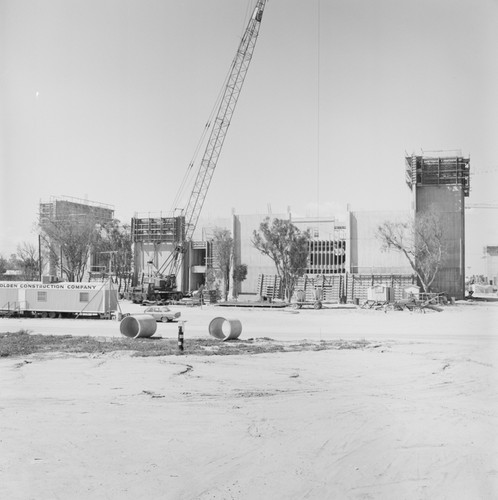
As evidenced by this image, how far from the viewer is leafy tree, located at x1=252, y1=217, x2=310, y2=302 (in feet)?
191

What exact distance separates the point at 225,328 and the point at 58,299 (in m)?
17.9

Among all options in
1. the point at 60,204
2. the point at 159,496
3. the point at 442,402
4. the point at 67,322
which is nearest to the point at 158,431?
the point at 159,496

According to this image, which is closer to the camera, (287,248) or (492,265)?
(287,248)

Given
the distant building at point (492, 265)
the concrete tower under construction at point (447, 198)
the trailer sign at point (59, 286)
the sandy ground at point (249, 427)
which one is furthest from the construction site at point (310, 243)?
the distant building at point (492, 265)

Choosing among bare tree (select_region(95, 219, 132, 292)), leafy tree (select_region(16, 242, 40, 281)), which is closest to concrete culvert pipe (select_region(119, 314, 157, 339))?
bare tree (select_region(95, 219, 132, 292))

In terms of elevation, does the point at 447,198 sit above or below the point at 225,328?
above

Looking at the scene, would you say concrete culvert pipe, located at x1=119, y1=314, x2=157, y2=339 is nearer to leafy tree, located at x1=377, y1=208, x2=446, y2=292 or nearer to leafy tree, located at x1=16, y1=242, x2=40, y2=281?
leafy tree, located at x1=377, y1=208, x2=446, y2=292

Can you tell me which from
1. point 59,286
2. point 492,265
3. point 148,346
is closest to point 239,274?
point 59,286

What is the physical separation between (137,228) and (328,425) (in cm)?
6314

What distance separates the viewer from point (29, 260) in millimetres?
79625

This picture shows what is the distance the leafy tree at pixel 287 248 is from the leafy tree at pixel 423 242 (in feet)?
26.7

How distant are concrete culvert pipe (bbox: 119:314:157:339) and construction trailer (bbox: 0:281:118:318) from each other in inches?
516

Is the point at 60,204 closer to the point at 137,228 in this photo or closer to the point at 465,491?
the point at 137,228

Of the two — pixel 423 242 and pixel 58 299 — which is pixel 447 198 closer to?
pixel 423 242
